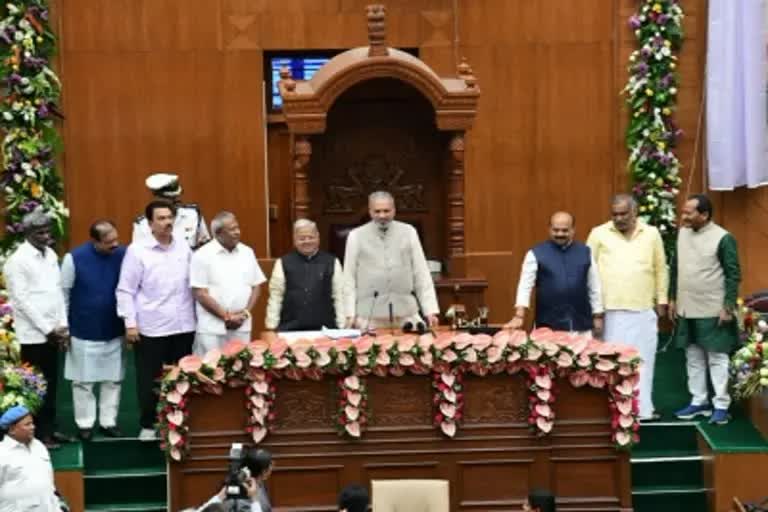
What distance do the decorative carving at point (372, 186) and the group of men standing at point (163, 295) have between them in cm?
199

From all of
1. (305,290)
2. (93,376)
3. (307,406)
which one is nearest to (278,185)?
(305,290)

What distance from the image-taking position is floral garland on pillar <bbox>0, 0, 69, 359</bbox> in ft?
56.7

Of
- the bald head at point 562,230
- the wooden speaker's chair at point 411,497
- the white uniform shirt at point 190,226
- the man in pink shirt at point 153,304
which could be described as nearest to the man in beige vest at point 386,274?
the bald head at point 562,230

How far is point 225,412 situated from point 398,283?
6.83ft

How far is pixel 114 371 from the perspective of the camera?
14375 mm

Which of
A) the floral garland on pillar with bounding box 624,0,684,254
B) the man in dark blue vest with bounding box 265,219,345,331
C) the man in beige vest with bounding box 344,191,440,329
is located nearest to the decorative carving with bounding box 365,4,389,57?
the man in beige vest with bounding box 344,191,440,329

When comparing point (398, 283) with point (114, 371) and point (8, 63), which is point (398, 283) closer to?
point (114, 371)

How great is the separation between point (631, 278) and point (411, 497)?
332 centimetres

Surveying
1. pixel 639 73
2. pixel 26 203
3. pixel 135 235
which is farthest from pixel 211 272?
pixel 639 73

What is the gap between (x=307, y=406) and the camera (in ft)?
43.5

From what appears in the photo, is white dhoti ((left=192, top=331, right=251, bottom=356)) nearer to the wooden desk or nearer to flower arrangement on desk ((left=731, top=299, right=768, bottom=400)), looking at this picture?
the wooden desk

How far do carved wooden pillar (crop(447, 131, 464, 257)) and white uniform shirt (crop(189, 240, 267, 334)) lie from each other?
235 cm

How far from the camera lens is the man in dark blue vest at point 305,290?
14414 mm

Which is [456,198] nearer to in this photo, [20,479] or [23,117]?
[23,117]
